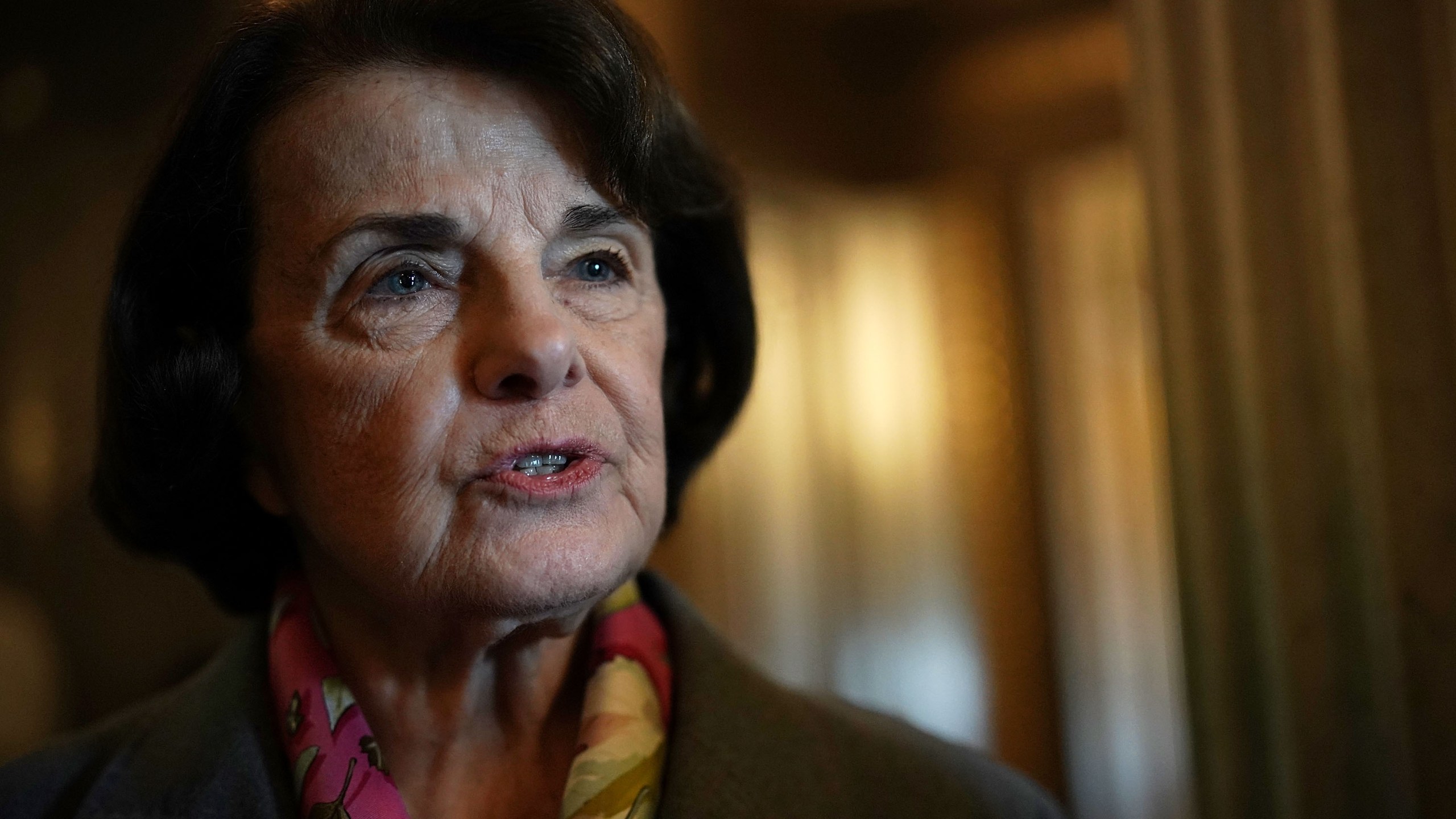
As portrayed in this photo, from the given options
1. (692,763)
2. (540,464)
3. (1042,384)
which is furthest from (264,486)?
(1042,384)

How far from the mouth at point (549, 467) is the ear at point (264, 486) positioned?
0.33 metres

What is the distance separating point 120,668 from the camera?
72.7 inches

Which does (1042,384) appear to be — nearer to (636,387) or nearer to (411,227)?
(636,387)

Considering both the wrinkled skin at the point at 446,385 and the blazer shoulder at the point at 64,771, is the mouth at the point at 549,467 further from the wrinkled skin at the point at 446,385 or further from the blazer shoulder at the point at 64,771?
the blazer shoulder at the point at 64,771

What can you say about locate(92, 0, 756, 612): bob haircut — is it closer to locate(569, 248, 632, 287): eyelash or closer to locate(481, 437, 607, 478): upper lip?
locate(569, 248, 632, 287): eyelash

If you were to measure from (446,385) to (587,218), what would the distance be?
22 centimetres

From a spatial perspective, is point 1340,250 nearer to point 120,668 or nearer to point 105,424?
point 105,424

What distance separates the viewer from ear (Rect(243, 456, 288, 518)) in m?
1.11

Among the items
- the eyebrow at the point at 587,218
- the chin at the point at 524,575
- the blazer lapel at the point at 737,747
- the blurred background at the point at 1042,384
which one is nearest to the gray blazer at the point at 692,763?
the blazer lapel at the point at 737,747

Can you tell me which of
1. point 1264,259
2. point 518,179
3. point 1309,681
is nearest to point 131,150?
point 518,179

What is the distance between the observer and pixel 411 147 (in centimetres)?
94

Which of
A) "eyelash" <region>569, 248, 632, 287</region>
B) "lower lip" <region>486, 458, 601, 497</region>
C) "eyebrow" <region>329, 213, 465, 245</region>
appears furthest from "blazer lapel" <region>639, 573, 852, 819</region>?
"eyebrow" <region>329, 213, 465, 245</region>

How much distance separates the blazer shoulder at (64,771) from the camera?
→ 1085 millimetres

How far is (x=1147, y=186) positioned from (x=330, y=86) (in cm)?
93
